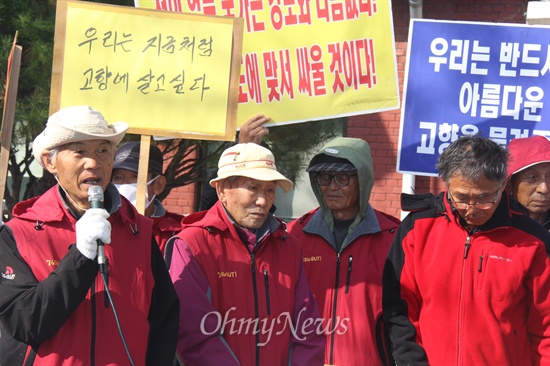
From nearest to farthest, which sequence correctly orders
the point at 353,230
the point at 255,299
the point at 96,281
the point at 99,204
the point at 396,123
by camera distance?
1. the point at 99,204
2. the point at 96,281
3. the point at 255,299
4. the point at 353,230
5. the point at 396,123

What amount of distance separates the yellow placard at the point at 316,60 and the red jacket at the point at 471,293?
155cm

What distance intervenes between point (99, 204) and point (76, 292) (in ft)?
1.05

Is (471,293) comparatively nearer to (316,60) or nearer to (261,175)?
(261,175)

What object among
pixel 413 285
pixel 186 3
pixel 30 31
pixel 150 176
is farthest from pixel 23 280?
pixel 30 31

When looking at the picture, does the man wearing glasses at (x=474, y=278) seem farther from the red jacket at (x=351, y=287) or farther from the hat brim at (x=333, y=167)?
the hat brim at (x=333, y=167)

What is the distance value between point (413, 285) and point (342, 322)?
60cm

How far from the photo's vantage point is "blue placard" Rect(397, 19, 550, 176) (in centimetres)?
511

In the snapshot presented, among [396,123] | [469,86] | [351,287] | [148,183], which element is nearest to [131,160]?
[148,183]

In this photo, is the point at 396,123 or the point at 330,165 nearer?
the point at 330,165

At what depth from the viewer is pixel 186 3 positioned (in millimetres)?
5293

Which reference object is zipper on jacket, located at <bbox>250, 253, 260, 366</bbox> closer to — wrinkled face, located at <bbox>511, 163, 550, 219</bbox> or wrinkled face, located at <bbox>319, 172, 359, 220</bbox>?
wrinkled face, located at <bbox>319, 172, 359, 220</bbox>

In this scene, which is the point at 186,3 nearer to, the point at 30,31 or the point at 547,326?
the point at 30,31

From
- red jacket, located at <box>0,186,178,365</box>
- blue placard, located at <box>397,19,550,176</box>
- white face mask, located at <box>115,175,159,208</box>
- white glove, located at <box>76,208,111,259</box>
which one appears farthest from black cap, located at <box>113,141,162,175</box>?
white glove, located at <box>76,208,111,259</box>

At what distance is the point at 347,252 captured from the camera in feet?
14.4
